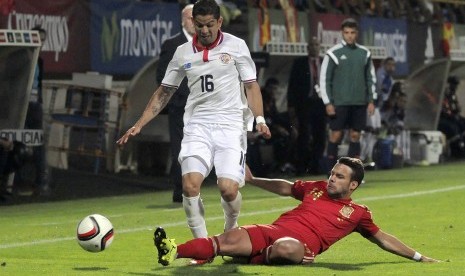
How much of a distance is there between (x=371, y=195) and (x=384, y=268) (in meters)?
8.65

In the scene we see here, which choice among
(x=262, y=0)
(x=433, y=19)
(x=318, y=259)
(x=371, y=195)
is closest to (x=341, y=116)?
(x=371, y=195)

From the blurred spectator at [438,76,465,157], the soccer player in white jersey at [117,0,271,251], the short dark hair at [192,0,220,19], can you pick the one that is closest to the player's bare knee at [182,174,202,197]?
the soccer player in white jersey at [117,0,271,251]

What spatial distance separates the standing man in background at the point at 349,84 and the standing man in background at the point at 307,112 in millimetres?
3352

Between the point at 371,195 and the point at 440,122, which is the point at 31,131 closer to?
the point at 371,195

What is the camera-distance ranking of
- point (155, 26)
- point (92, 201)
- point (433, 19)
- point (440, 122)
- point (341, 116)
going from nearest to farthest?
point (92, 201) < point (341, 116) < point (155, 26) < point (440, 122) < point (433, 19)

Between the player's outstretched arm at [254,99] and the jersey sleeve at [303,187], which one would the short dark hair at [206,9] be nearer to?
the player's outstretched arm at [254,99]

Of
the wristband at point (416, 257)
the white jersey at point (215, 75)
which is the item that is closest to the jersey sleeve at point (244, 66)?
the white jersey at point (215, 75)

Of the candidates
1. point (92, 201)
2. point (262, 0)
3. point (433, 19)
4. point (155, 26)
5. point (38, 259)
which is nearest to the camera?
point (38, 259)

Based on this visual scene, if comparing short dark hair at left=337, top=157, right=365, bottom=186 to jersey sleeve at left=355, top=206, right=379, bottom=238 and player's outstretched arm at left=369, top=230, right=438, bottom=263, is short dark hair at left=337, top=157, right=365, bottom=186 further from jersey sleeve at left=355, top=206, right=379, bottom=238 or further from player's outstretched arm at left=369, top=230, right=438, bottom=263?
player's outstretched arm at left=369, top=230, right=438, bottom=263

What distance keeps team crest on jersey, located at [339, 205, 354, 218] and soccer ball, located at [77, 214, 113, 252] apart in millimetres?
1710

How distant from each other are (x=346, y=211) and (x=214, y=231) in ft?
11.7

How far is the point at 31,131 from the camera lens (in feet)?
66.4

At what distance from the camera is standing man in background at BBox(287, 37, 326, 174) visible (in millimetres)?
25172

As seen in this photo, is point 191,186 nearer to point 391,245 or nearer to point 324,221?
point 324,221
